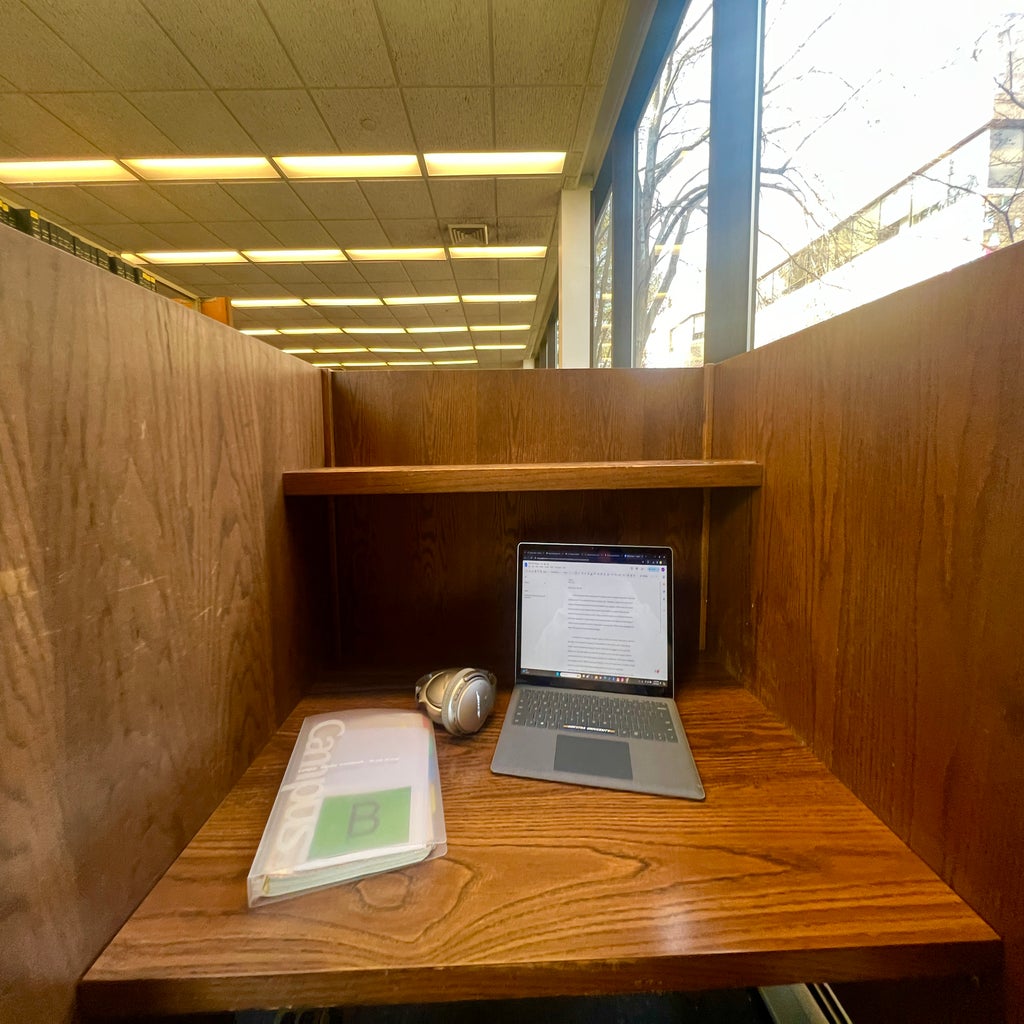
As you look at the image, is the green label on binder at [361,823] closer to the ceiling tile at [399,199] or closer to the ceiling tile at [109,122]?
the ceiling tile at [109,122]

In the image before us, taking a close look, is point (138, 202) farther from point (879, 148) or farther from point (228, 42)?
point (879, 148)

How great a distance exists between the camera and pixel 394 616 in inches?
41.3

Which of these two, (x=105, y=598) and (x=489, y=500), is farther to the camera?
(x=489, y=500)

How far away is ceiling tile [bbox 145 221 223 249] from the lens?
3.57m

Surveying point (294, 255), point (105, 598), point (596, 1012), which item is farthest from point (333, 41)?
point (596, 1012)

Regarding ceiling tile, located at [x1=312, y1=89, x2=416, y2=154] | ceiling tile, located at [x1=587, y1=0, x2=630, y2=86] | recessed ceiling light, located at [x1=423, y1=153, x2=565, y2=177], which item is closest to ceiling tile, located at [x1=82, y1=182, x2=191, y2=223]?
ceiling tile, located at [x1=312, y1=89, x2=416, y2=154]

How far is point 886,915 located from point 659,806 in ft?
0.76

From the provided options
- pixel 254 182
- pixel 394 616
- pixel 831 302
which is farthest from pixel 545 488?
pixel 254 182

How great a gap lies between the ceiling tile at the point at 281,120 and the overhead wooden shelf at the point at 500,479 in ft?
8.13

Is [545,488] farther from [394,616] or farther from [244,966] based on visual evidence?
[244,966]

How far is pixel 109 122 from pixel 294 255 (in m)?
1.67

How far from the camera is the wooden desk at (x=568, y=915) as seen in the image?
1.39 ft

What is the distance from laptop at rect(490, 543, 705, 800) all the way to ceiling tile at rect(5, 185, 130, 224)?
4.15 metres

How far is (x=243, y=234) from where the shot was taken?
3738 mm
